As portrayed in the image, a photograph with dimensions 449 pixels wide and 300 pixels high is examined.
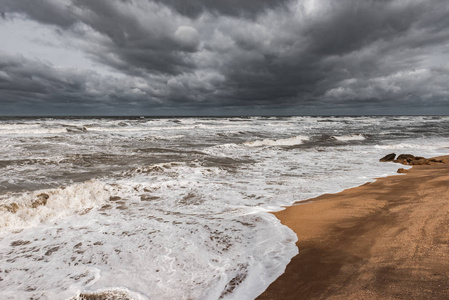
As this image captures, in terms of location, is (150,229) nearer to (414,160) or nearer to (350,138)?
(414,160)

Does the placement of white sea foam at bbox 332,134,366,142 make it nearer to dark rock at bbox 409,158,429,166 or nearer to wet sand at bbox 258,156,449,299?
dark rock at bbox 409,158,429,166

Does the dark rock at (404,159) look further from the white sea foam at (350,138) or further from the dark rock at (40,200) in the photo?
the dark rock at (40,200)

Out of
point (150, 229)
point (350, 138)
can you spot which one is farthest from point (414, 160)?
point (350, 138)

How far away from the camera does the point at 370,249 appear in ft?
11.5

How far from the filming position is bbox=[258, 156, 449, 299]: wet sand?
263 cm

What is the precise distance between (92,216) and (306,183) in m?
6.39

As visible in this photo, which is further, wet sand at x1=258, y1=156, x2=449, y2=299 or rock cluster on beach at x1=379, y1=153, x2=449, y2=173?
rock cluster on beach at x1=379, y1=153, x2=449, y2=173

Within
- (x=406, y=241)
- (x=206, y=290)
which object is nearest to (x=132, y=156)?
(x=206, y=290)

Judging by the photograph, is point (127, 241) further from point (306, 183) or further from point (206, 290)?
point (306, 183)

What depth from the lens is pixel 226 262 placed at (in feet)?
12.2

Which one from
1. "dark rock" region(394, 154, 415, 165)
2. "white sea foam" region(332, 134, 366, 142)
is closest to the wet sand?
"dark rock" region(394, 154, 415, 165)

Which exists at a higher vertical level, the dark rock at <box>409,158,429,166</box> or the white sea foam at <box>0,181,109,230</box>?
the dark rock at <box>409,158,429,166</box>

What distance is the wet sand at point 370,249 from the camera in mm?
2633

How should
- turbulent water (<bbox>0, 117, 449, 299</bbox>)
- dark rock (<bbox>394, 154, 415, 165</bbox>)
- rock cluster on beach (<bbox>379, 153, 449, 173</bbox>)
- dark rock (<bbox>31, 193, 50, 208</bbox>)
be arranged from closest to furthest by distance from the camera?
turbulent water (<bbox>0, 117, 449, 299</bbox>) → dark rock (<bbox>31, 193, 50, 208</bbox>) → rock cluster on beach (<bbox>379, 153, 449, 173</bbox>) → dark rock (<bbox>394, 154, 415, 165</bbox>)
